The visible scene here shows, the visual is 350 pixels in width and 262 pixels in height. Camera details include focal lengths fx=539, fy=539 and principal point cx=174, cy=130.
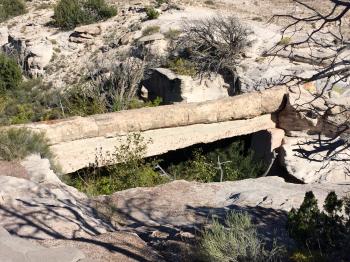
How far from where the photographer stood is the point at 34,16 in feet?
84.1

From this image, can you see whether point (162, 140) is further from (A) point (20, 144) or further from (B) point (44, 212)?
(B) point (44, 212)

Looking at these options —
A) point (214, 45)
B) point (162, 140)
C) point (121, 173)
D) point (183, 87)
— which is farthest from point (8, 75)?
point (121, 173)

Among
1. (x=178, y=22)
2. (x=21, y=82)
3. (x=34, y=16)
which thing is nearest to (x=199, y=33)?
(x=178, y=22)

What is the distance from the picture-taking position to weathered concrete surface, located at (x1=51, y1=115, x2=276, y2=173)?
1134 cm

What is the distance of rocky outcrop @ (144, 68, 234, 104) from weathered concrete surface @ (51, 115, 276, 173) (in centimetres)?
353

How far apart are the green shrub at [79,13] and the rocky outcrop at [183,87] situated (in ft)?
23.5

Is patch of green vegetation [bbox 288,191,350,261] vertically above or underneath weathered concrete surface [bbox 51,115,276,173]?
A: above

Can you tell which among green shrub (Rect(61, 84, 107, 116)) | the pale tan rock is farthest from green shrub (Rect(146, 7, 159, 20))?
green shrub (Rect(61, 84, 107, 116))

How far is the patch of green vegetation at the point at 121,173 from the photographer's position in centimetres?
1092

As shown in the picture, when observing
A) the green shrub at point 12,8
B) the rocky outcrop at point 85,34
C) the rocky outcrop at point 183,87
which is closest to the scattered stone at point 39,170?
the rocky outcrop at point 183,87

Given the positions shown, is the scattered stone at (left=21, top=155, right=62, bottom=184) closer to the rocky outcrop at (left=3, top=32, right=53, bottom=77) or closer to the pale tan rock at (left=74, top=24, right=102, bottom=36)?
the rocky outcrop at (left=3, top=32, right=53, bottom=77)

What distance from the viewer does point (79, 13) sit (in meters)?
23.8

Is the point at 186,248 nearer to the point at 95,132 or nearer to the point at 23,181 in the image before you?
the point at 23,181

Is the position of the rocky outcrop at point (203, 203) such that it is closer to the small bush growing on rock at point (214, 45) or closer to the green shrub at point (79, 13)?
the small bush growing on rock at point (214, 45)
